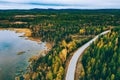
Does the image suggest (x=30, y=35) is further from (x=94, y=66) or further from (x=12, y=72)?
(x=94, y=66)

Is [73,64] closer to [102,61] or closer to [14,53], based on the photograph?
[102,61]

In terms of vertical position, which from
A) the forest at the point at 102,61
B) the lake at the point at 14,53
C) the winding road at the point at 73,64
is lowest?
the lake at the point at 14,53

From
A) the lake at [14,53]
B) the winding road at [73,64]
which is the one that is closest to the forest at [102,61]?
the winding road at [73,64]

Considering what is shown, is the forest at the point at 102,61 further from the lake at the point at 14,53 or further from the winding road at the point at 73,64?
the lake at the point at 14,53

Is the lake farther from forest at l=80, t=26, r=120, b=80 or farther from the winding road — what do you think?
forest at l=80, t=26, r=120, b=80

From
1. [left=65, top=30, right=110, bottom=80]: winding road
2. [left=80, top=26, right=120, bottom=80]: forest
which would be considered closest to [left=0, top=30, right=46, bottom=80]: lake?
[left=65, top=30, right=110, bottom=80]: winding road

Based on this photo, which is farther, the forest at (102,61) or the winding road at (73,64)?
the winding road at (73,64)

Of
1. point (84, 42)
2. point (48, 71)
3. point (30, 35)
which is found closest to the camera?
point (48, 71)

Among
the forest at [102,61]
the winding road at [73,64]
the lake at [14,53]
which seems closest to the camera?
the forest at [102,61]

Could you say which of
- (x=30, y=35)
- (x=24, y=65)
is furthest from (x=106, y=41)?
(x=30, y=35)
